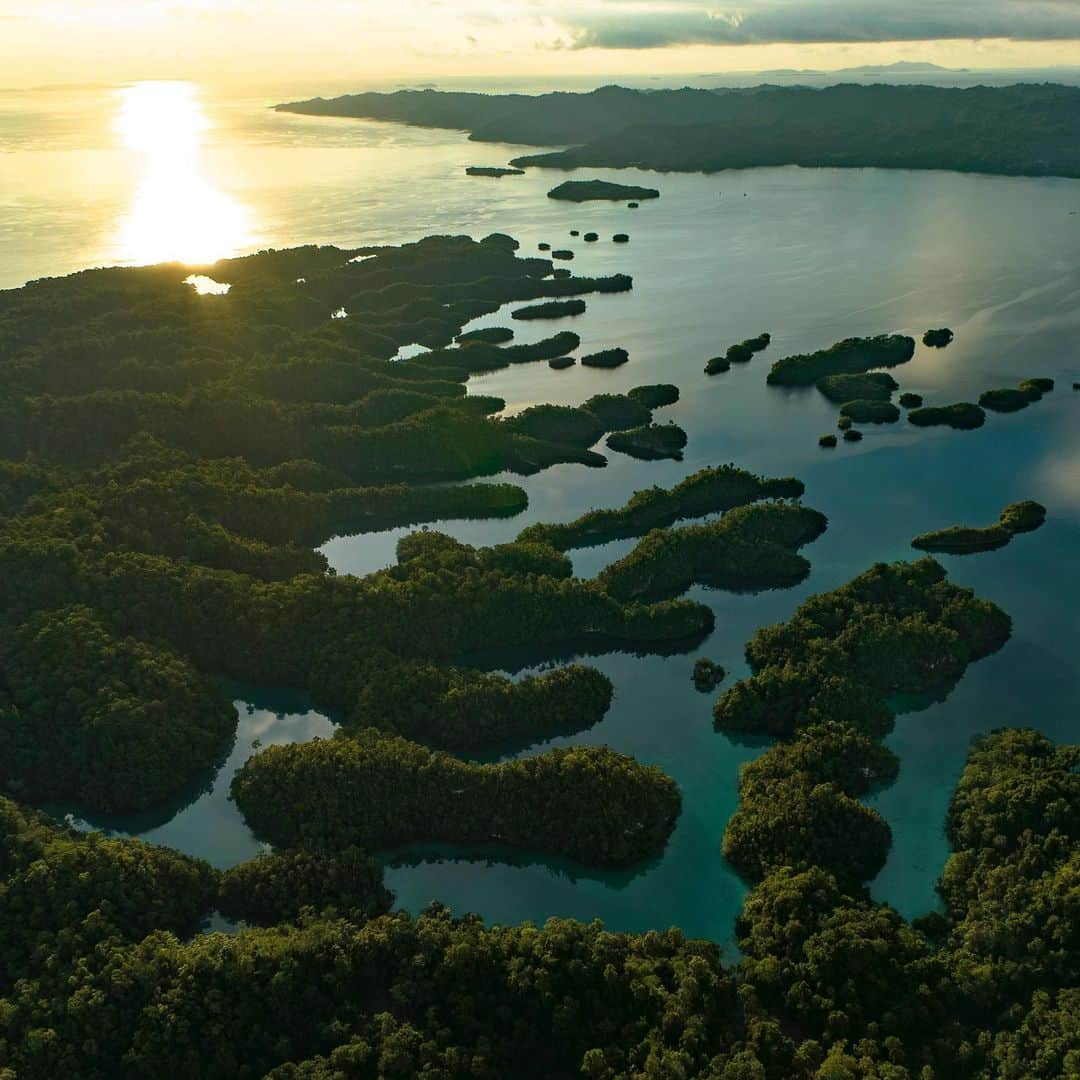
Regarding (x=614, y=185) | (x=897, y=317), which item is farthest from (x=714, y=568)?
(x=614, y=185)

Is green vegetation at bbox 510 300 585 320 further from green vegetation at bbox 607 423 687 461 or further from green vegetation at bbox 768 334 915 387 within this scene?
green vegetation at bbox 607 423 687 461

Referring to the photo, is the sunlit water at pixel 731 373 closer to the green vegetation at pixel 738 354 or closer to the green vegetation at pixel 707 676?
the green vegetation at pixel 707 676

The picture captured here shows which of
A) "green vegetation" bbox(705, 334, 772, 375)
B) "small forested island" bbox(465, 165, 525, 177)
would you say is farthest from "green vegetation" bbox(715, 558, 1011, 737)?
"small forested island" bbox(465, 165, 525, 177)

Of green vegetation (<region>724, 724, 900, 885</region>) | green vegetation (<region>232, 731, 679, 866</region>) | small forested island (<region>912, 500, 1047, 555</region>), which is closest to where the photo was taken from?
green vegetation (<region>724, 724, 900, 885</region>)

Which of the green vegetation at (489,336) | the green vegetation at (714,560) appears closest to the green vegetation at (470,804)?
the green vegetation at (714,560)

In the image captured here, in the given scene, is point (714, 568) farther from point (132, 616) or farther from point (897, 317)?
point (897, 317)
